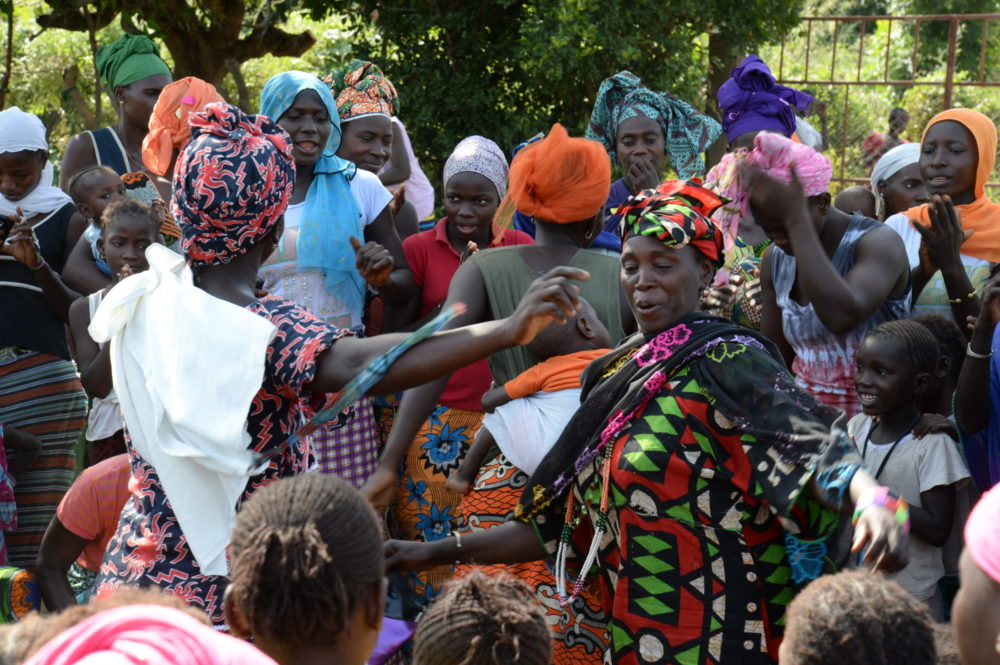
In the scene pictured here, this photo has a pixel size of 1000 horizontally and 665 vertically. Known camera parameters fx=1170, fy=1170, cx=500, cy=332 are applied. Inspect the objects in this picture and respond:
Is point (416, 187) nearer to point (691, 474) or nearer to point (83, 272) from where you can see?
point (83, 272)

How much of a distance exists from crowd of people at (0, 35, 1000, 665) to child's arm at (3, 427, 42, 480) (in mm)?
16

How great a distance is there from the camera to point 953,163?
191 inches

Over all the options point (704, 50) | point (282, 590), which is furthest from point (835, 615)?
point (704, 50)

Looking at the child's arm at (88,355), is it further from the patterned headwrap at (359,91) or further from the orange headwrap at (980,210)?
the orange headwrap at (980,210)

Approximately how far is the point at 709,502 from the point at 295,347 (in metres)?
1.14

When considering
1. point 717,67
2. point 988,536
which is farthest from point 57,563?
point 717,67

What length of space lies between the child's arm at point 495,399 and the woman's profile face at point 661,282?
72 cm

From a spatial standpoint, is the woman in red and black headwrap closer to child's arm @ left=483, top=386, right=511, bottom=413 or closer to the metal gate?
child's arm @ left=483, top=386, right=511, bottom=413

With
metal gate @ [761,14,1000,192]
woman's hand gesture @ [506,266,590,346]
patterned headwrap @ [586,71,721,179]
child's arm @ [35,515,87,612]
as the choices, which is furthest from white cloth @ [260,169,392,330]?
metal gate @ [761,14,1000,192]

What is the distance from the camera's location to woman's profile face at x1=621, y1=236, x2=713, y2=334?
10.7 feet

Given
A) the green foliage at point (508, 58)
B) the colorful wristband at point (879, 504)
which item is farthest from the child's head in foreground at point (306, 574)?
the green foliage at point (508, 58)

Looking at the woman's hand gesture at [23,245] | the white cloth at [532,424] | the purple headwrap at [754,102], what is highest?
the purple headwrap at [754,102]

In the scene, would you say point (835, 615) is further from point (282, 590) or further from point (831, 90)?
point (831, 90)

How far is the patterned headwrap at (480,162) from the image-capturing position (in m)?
5.21
